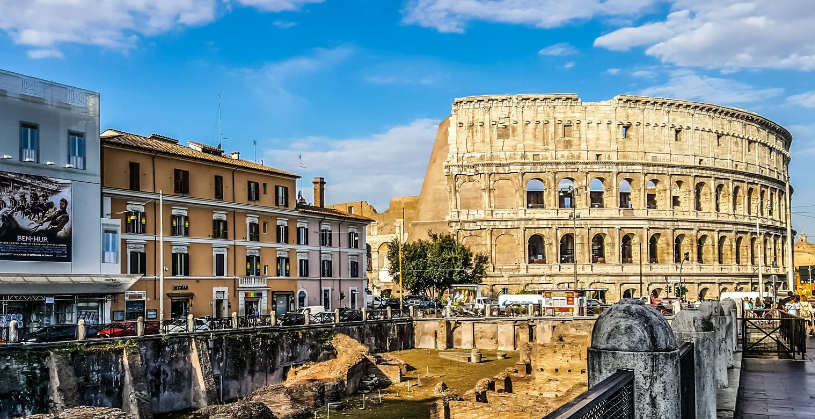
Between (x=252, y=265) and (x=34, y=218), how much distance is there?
644 inches

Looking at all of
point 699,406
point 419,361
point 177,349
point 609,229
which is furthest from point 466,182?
point 699,406

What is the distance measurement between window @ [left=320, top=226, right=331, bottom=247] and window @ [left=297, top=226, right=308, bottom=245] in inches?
69.1

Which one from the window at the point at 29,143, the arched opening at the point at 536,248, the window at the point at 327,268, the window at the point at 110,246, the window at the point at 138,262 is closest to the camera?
the window at the point at 29,143

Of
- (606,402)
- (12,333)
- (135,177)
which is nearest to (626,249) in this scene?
(135,177)

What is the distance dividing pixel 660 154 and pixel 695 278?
43.5 feet

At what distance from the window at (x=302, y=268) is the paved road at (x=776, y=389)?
37645mm

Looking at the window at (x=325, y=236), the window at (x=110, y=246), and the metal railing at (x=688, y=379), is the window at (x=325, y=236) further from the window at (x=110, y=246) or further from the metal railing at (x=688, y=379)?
the metal railing at (x=688, y=379)

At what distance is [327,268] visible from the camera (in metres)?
57.1

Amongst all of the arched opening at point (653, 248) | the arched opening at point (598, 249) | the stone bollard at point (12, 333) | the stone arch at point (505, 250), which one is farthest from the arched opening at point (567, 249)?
the stone bollard at point (12, 333)

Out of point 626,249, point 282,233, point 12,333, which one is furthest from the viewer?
point 626,249

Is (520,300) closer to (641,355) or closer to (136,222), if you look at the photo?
(136,222)

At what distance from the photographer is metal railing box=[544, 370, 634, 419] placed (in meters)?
4.44

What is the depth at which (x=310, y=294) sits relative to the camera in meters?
55.2

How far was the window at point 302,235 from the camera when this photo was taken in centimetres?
5462
